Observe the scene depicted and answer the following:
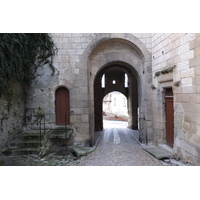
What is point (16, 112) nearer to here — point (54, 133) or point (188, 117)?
point (54, 133)

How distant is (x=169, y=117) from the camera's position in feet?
17.6

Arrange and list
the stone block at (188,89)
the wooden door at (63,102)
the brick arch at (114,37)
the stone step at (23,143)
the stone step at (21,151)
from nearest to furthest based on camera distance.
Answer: the stone block at (188,89)
the stone step at (21,151)
the stone step at (23,143)
the brick arch at (114,37)
the wooden door at (63,102)

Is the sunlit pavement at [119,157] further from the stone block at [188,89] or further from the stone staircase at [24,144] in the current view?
the stone block at [188,89]

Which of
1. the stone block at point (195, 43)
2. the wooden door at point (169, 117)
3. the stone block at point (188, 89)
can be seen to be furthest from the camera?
the wooden door at point (169, 117)

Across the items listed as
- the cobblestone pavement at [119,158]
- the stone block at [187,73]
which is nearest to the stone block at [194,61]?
the stone block at [187,73]

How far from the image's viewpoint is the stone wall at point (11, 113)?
4.87m

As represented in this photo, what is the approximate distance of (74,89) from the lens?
6.05m

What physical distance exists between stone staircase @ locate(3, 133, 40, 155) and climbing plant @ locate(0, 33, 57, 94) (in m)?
1.80

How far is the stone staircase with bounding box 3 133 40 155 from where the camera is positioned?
484cm

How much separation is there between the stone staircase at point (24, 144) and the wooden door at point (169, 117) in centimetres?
471

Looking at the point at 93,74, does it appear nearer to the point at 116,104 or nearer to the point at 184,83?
the point at 184,83

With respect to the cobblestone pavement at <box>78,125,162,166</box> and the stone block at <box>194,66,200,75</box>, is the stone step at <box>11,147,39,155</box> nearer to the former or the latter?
the cobblestone pavement at <box>78,125,162,166</box>

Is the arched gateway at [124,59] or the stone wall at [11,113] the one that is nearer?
the stone wall at [11,113]

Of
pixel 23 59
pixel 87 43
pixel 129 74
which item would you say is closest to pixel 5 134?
pixel 23 59
